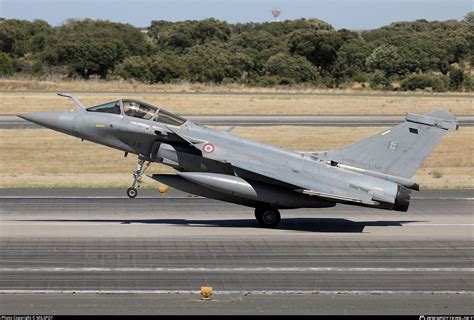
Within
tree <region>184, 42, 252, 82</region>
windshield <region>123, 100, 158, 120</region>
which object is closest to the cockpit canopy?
windshield <region>123, 100, 158, 120</region>

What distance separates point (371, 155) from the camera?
22000mm

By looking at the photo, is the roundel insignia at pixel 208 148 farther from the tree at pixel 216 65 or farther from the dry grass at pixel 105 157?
the tree at pixel 216 65

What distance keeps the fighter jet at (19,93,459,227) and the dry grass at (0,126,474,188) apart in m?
8.14

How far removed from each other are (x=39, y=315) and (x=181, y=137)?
9157mm

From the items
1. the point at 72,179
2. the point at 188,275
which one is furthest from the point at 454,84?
the point at 188,275

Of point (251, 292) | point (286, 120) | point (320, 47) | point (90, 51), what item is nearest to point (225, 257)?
point (251, 292)

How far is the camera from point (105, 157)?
37.8 metres

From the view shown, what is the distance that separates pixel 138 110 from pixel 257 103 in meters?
39.3

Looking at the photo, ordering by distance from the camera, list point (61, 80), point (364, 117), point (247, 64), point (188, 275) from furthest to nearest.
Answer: point (247, 64) → point (61, 80) → point (364, 117) → point (188, 275)

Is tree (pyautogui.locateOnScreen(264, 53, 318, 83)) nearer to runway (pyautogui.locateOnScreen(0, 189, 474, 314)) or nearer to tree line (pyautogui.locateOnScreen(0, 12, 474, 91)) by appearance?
tree line (pyautogui.locateOnScreen(0, 12, 474, 91))

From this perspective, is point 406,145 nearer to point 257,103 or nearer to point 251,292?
point 251,292

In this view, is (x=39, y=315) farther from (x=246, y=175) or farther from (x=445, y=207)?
(x=445, y=207)

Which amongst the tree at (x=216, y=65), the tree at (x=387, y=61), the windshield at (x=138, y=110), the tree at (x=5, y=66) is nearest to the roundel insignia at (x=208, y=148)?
the windshield at (x=138, y=110)

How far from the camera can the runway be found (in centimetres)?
1490
